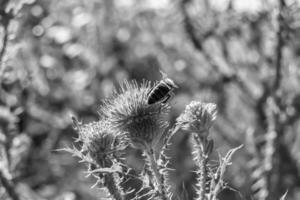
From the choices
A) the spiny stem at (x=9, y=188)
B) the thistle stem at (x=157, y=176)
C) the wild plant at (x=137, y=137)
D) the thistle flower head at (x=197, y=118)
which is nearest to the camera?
the thistle stem at (x=157, y=176)

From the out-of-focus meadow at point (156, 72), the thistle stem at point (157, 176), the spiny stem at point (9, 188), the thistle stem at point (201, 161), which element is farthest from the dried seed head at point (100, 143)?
the out-of-focus meadow at point (156, 72)

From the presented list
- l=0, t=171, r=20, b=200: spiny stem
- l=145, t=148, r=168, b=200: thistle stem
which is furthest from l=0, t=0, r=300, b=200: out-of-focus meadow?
l=145, t=148, r=168, b=200: thistle stem

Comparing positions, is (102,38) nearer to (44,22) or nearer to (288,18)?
(44,22)

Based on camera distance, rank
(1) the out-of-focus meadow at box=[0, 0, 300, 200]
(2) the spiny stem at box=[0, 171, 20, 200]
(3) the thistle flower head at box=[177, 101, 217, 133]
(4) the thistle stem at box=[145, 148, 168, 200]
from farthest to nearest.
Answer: (1) the out-of-focus meadow at box=[0, 0, 300, 200]
(2) the spiny stem at box=[0, 171, 20, 200]
(3) the thistle flower head at box=[177, 101, 217, 133]
(4) the thistle stem at box=[145, 148, 168, 200]

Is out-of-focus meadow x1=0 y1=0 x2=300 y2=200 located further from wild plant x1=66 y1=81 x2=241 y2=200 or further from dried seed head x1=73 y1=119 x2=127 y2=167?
dried seed head x1=73 y1=119 x2=127 y2=167

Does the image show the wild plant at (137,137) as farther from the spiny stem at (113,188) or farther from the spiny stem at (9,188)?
the spiny stem at (9,188)
